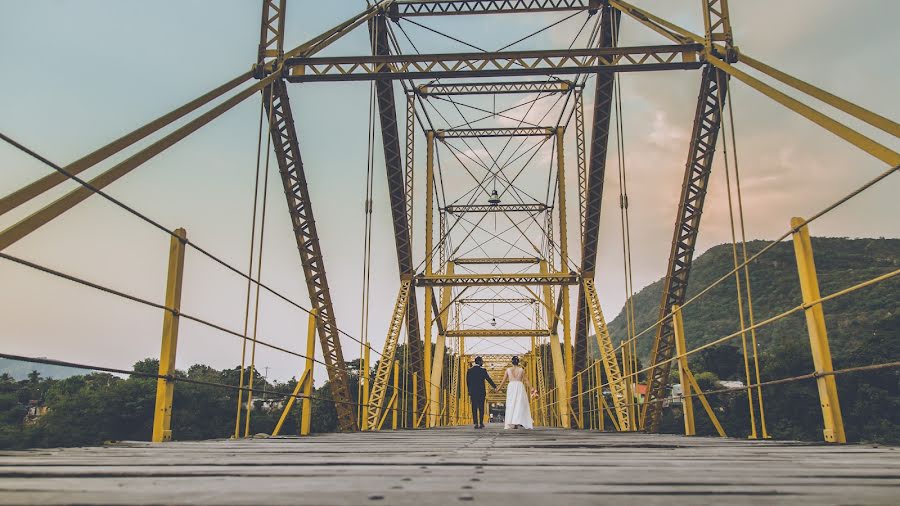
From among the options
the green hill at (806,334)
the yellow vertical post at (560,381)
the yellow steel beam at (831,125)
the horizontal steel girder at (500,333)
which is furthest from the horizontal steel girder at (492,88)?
the green hill at (806,334)

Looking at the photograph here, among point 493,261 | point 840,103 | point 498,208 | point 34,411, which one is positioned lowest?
point 34,411

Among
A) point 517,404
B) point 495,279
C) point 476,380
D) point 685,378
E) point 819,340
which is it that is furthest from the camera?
point 495,279

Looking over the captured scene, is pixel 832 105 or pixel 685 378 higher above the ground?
pixel 832 105

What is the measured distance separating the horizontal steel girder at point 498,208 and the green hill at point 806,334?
27.3 meters

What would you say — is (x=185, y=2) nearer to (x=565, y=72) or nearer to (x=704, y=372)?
(x=565, y=72)

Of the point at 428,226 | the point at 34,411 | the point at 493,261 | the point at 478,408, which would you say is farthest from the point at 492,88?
A: the point at 34,411

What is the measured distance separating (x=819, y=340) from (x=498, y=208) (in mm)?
19159

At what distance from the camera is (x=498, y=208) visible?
77.2 feet

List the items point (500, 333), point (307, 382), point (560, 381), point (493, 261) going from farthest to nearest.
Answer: point (500, 333)
point (493, 261)
point (560, 381)
point (307, 382)

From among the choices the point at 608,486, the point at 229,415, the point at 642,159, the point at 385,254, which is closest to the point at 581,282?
the point at 385,254

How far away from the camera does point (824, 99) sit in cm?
627

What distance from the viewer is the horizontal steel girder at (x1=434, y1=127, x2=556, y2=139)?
2009 centimetres

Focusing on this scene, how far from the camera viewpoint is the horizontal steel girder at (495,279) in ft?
59.7

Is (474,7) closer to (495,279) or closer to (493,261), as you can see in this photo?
(495,279)
